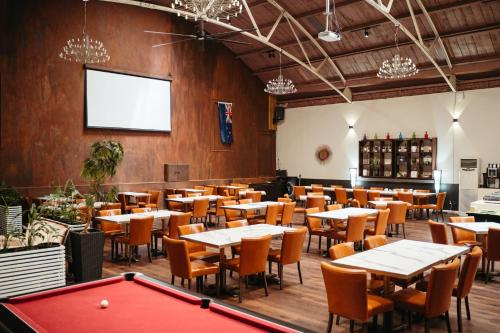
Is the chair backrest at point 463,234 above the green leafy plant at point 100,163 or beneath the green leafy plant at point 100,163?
beneath

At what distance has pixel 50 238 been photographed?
504cm

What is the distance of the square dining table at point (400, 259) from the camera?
142 inches

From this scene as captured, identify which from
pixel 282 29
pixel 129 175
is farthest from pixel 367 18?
pixel 129 175

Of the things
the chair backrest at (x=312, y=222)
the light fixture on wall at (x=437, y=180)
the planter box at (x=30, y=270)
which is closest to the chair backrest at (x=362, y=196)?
the light fixture on wall at (x=437, y=180)

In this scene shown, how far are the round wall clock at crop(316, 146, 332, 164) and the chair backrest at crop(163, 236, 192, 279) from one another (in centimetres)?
1190

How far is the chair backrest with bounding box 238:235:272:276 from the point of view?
15.8ft

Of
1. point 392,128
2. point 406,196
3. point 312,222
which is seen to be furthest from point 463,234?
point 392,128

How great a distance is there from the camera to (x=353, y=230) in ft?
22.3

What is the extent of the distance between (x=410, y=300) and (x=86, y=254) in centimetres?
358

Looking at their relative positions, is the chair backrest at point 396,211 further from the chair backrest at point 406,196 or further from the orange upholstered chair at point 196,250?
the orange upholstered chair at point 196,250

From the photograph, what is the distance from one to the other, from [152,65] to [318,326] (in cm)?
1054

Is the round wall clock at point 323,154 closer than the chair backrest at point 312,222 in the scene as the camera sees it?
No

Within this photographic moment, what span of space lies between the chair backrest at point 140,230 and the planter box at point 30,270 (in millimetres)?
2456

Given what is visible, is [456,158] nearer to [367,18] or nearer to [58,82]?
[367,18]
